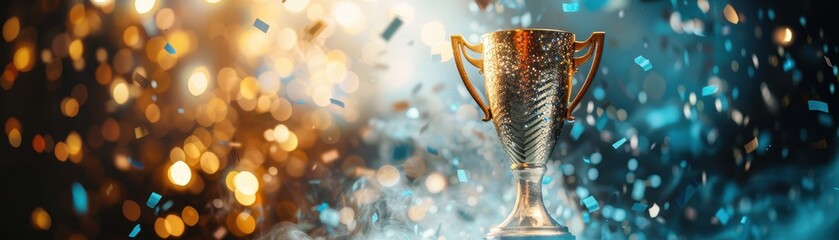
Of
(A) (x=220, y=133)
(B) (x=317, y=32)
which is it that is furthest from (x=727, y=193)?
(A) (x=220, y=133)

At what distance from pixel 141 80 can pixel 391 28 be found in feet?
1.73

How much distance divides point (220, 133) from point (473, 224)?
0.53 meters

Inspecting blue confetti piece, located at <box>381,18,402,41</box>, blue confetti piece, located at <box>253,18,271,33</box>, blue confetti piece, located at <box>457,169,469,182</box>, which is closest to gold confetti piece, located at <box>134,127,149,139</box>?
blue confetti piece, located at <box>253,18,271,33</box>

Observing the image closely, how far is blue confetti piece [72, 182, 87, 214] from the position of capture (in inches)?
79.9

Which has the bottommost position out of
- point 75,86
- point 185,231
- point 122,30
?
point 185,231

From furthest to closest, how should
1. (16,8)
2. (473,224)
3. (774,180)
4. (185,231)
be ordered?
(16,8)
(185,231)
(473,224)
(774,180)

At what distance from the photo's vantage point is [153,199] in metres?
1.97

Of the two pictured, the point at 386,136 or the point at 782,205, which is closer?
the point at 782,205

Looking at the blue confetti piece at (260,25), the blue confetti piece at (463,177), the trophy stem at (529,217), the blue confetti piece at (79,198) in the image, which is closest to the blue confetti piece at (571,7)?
the blue confetti piece at (463,177)

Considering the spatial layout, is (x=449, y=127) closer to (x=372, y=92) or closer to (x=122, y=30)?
(x=372, y=92)

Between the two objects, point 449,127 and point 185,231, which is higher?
point 449,127

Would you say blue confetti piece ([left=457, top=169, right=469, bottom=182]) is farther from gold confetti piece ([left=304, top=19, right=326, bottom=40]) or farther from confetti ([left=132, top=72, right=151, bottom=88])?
confetti ([left=132, top=72, right=151, bottom=88])

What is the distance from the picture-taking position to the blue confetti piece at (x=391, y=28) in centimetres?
186

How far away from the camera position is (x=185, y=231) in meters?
1.96
